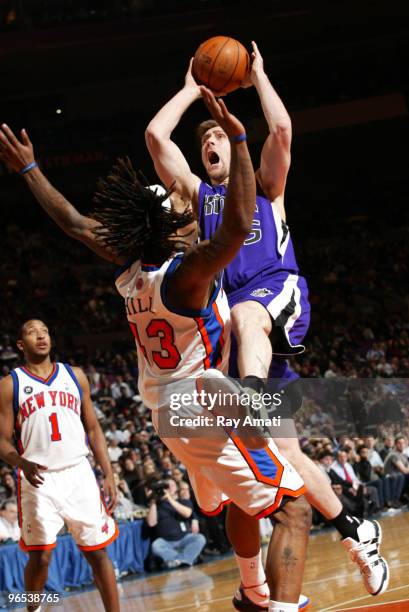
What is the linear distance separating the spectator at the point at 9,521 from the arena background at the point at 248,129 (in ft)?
25.3

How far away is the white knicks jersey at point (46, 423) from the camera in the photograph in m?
5.94

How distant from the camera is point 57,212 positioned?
14.8ft

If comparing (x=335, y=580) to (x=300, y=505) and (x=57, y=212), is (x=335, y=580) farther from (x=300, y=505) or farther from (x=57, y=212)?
(x=57, y=212)

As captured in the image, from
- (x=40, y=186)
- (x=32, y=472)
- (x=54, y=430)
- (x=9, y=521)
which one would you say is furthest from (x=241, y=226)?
(x=9, y=521)

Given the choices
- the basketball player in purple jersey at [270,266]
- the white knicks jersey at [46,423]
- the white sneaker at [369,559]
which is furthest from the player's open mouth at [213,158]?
the white knicks jersey at [46,423]

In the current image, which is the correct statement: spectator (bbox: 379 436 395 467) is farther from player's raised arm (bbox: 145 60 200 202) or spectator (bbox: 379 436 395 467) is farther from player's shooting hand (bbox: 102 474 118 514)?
player's raised arm (bbox: 145 60 200 202)

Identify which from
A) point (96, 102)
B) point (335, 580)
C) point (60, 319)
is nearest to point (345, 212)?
point (96, 102)

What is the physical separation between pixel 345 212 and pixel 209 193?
1972cm

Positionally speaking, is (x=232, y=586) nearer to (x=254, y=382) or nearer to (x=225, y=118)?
(x=254, y=382)

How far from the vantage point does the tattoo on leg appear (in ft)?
12.1

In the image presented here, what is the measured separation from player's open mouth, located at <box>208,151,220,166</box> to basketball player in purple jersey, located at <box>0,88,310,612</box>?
0.75 metres

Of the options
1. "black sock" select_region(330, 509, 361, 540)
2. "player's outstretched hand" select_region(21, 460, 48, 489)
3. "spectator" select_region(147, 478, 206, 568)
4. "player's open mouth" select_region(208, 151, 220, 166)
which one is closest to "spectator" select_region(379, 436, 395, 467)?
"spectator" select_region(147, 478, 206, 568)

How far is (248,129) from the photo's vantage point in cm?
2158

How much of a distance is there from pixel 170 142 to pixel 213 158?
0.83ft
